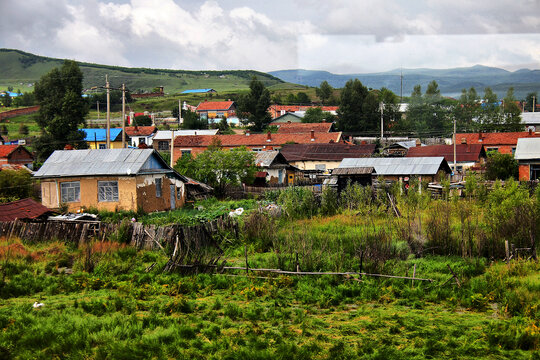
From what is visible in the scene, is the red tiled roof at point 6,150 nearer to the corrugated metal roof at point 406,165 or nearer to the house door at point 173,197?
the house door at point 173,197

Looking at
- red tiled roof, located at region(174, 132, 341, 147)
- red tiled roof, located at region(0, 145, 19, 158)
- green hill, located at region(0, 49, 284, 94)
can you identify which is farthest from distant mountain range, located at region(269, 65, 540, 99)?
green hill, located at region(0, 49, 284, 94)

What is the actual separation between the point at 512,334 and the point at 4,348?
8.38 metres

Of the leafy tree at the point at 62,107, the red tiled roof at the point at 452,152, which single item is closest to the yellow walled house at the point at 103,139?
the leafy tree at the point at 62,107

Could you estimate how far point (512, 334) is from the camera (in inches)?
378

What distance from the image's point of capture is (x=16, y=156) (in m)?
44.1

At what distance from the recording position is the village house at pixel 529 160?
33.6 m

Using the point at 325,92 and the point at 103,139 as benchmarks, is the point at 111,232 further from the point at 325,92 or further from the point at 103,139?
the point at 325,92

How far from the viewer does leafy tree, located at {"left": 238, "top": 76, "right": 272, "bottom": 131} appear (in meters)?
74.1

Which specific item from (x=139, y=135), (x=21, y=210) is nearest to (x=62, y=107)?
(x=139, y=135)

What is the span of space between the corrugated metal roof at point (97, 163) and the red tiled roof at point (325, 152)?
24.2 meters

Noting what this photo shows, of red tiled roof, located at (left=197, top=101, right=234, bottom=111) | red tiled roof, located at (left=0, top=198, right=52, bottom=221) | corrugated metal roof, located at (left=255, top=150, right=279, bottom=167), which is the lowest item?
red tiled roof, located at (left=0, top=198, right=52, bottom=221)

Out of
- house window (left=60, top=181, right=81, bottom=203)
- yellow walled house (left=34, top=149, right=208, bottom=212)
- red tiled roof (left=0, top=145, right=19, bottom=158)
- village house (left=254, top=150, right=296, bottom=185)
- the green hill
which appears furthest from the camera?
the green hill

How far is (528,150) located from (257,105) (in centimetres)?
4437

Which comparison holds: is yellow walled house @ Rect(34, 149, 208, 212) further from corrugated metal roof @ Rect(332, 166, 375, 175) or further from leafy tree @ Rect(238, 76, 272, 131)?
leafy tree @ Rect(238, 76, 272, 131)
